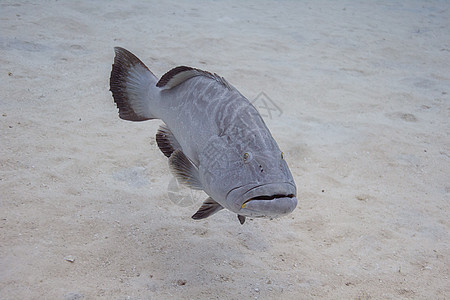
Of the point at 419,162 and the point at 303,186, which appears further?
the point at 419,162

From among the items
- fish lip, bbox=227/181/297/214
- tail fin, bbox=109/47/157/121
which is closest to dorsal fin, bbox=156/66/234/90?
tail fin, bbox=109/47/157/121

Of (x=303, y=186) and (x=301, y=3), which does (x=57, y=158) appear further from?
(x=301, y=3)

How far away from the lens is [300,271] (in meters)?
2.74

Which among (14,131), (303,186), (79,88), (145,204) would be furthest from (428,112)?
(14,131)

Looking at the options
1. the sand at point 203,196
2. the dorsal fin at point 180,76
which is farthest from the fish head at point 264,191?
the sand at point 203,196

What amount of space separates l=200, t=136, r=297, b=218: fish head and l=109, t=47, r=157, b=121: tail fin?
1.05m

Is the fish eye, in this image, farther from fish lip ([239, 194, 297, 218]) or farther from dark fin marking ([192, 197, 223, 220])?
dark fin marking ([192, 197, 223, 220])

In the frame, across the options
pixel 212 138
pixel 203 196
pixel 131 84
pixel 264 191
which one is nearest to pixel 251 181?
pixel 264 191

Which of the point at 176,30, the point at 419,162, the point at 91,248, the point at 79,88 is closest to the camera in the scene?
the point at 91,248

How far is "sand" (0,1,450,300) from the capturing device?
2539 millimetres

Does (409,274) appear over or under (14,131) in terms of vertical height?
under

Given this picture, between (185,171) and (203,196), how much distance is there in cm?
141

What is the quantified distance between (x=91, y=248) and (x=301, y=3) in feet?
54.2

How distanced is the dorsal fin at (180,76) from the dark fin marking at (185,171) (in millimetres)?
562
